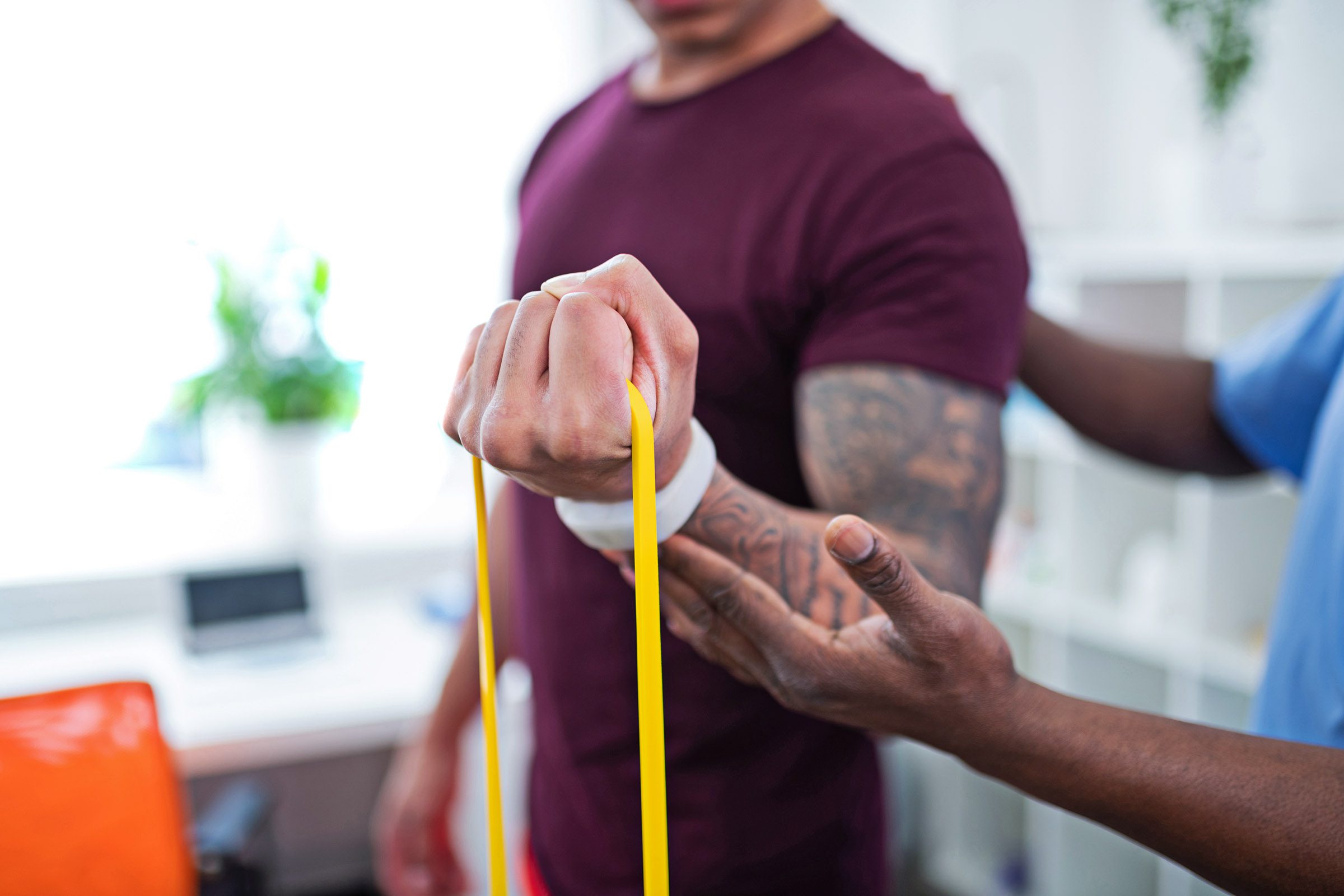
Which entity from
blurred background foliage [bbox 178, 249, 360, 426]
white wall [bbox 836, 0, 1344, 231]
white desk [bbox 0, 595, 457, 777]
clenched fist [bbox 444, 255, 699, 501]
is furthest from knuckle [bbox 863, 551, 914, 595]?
blurred background foliage [bbox 178, 249, 360, 426]

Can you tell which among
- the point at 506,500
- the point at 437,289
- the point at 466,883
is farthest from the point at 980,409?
the point at 437,289

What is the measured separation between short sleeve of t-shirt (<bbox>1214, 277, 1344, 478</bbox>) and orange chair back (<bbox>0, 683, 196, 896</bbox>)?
3.38 ft

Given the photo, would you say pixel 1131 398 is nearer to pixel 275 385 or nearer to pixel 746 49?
pixel 746 49

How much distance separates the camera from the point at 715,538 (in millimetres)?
535

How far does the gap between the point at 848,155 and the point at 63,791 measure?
81cm

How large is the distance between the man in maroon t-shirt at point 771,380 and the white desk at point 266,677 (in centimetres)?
69

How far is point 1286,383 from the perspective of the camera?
83 centimetres

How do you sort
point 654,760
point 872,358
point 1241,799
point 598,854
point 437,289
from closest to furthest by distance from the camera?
1. point 654,760
2. point 1241,799
3. point 872,358
4. point 598,854
5. point 437,289

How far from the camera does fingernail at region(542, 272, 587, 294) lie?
16.0 inches

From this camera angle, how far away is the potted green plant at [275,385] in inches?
74.0

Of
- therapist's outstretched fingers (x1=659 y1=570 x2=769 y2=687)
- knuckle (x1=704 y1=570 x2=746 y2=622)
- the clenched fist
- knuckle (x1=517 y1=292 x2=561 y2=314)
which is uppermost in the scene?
knuckle (x1=517 y1=292 x2=561 y2=314)

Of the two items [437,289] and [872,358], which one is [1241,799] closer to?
[872,358]

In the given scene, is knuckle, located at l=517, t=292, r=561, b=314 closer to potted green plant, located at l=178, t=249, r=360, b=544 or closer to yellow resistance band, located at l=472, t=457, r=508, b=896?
yellow resistance band, located at l=472, t=457, r=508, b=896

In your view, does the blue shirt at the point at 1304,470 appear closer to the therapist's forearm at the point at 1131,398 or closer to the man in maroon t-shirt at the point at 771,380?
the therapist's forearm at the point at 1131,398
